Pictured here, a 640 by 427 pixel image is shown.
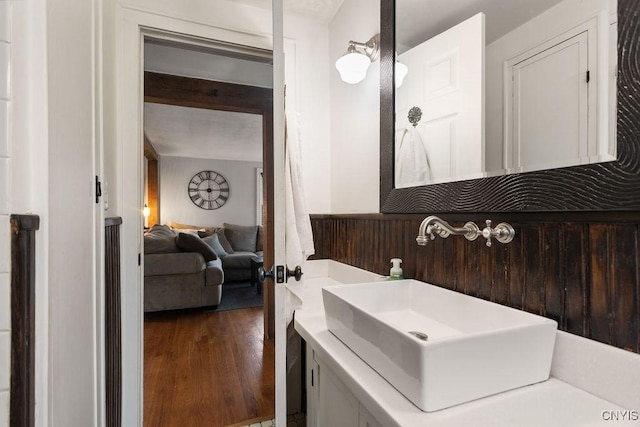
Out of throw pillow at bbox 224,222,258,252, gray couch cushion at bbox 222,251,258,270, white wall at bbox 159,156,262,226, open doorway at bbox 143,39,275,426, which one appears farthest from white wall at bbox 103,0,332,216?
white wall at bbox 159,156,262,226

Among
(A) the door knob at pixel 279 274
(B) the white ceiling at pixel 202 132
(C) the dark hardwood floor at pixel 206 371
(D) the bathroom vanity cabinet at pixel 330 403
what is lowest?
(C) the dark hardwood floor at pixel 206 371

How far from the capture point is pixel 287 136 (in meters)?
1.40

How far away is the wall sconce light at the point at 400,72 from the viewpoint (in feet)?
4.07

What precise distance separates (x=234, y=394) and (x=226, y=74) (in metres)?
2.50

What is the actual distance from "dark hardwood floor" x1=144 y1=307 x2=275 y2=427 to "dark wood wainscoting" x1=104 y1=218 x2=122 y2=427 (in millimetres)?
418

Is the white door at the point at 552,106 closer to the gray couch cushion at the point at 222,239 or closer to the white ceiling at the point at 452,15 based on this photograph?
the white ceiling at the point at 452,15

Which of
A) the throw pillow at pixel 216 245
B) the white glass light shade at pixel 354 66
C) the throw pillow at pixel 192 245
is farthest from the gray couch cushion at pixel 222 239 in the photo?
the white glass light shade at pixel 354 66

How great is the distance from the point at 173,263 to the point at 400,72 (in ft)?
9.53

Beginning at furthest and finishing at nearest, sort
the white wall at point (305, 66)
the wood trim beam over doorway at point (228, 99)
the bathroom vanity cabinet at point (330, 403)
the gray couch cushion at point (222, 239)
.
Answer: the gray couch cushion at point (222, 239)
the wood trim beam over doorway at point (228, 99)
the white wall at point (305, 66)
the bathroom vanity cabinet at point (330, 403)

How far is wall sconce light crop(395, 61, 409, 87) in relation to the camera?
4.07 feet

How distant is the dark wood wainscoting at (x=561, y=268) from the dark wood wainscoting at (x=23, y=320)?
3.45 feet

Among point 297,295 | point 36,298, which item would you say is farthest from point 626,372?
point 36,298

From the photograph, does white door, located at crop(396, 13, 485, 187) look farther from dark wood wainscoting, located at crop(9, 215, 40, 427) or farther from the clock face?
the clock face

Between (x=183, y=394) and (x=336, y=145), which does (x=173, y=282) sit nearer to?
(x=183, y=394)
